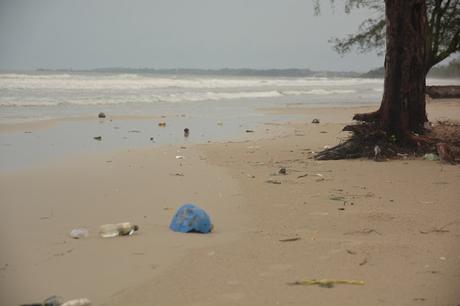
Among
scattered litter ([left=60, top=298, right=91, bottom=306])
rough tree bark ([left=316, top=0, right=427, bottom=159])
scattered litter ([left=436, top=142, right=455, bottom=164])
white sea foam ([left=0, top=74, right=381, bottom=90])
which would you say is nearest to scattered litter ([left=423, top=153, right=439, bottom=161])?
scattered litter ([left=436, top=142, right=455, bottom=164])

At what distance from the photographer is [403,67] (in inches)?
309

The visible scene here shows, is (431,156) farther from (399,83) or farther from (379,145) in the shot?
(399,83)

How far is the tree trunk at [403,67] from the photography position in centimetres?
779

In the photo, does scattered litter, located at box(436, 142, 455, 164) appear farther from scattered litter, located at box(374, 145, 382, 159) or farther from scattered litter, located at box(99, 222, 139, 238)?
scattered litter, located at box(99, 222, 139, 238)

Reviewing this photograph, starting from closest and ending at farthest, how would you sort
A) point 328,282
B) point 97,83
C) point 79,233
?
1. point 328,282
2. point 79,233
3. point 97,83

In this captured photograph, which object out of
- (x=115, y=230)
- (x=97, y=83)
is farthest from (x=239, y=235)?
(x=97, y=83)

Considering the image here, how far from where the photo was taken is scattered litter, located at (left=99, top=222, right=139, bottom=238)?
13.4 ft

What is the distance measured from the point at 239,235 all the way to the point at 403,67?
5.01 metres

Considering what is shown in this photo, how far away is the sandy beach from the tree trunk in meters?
0.88

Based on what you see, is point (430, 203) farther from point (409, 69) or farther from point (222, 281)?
point (409, 69)

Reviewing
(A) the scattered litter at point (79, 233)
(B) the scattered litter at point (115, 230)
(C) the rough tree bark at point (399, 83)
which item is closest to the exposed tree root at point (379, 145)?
(C) the rough tree bark at point (399, 83)

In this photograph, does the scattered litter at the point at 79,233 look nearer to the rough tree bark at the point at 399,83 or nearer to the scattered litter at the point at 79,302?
the scattered litter at the point at 79,302

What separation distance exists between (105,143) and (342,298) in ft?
26.5

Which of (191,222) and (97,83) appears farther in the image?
(97,83)
